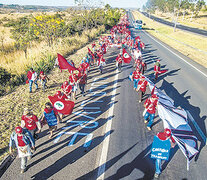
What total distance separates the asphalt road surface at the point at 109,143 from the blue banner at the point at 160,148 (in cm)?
93

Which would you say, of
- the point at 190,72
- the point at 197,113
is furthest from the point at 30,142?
the point at 190,72

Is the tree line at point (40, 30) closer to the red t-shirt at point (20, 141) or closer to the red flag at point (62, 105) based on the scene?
the red flag at point (62, 105)

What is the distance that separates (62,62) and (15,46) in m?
13.6

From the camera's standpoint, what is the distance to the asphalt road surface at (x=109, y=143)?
17.4 feet

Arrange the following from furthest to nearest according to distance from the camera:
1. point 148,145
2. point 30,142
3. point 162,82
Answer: point 162,82
point 148,145
point 30,142

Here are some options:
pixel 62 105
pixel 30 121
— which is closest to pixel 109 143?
pixel 62 105

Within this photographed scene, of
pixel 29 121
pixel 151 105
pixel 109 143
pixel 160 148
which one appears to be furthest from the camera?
pixel 151 105

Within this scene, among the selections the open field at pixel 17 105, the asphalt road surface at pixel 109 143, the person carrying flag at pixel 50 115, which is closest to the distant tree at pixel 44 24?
the open field at pixel 17 105

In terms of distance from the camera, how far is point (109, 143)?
6.49 m

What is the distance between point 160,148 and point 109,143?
2289 millimetres

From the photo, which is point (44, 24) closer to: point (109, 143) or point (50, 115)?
point (50, 115)

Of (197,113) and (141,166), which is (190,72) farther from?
(141,166)

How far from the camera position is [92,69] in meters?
15.2

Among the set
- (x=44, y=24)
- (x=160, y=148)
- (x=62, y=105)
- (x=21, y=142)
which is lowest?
(x=21, y=142)
